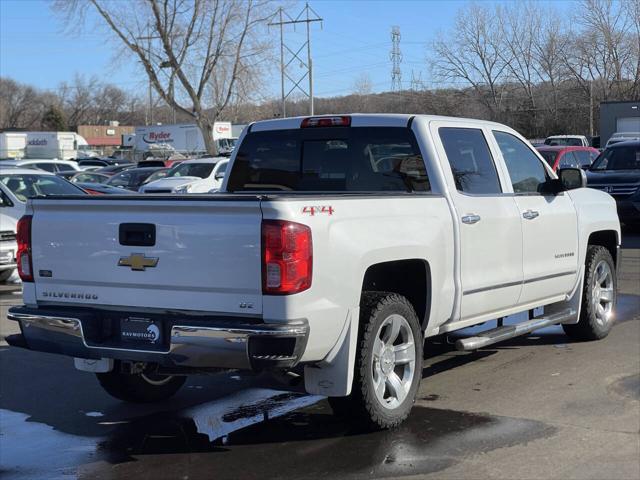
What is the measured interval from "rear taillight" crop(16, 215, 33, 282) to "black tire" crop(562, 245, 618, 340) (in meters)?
4.92

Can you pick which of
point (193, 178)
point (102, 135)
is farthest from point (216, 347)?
point (102, 135)

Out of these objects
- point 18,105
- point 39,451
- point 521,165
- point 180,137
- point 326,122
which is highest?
point 18,105

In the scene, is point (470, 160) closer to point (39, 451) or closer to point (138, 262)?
point (138, 262)

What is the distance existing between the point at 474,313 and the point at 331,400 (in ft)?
4.74

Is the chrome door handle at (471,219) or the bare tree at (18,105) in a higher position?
the bare tree at (18,105)

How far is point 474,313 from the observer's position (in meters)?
6.41

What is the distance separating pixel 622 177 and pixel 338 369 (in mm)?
14230

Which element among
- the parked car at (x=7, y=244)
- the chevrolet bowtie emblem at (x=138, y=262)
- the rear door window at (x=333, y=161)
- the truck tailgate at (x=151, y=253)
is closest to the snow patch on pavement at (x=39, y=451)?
the truck tailgate at (x=151, y=253)

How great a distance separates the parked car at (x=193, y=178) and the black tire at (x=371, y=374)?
16.5 meters

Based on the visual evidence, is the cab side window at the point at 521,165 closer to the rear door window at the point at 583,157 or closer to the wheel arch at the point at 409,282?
the wheel arch at the point at 409,282

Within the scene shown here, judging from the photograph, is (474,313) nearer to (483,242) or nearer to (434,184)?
(483,242)

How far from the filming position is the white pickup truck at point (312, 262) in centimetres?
479

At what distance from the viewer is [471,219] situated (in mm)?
6246

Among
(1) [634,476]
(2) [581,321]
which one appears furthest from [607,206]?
(1) [634,476]
